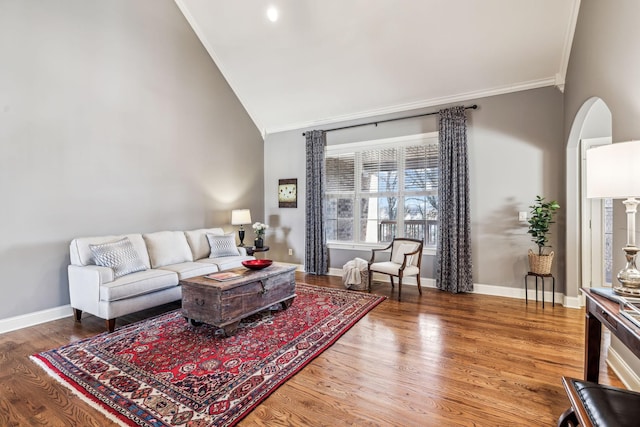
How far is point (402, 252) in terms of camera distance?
4.50 meters

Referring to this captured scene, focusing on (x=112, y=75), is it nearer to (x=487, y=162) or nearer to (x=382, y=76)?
(x=382, y=76)

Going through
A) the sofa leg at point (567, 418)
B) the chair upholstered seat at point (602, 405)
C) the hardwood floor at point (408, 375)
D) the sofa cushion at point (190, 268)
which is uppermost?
the sofa cushion at point (190, 268)

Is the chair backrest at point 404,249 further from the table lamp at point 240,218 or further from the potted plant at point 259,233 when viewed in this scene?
the table lamp at point 240,218

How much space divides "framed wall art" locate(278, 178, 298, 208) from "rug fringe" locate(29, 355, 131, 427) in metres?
4.09

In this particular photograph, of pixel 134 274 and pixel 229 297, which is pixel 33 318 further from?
pixel 229 297

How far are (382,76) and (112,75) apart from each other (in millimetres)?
3532

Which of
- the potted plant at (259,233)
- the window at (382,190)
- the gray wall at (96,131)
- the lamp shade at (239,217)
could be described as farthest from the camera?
the potted plant at (259,233)

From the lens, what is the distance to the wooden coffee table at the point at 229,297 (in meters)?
2.77

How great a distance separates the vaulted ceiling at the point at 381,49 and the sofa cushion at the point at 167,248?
289cm

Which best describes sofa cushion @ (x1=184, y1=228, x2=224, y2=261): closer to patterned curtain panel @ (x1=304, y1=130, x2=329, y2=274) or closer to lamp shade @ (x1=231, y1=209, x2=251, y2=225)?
lamp shade @ (x1=231, y1=209, x2=251, y2=225)

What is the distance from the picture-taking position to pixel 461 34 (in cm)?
368

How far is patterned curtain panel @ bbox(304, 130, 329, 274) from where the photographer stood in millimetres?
Result: 5484

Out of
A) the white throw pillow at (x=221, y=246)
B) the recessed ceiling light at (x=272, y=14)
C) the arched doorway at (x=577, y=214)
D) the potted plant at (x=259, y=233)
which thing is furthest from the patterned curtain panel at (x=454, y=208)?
A: the white throw pillow at (x=221, y=246)

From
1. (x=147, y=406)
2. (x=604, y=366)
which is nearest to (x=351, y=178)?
(x=604, y=366)
